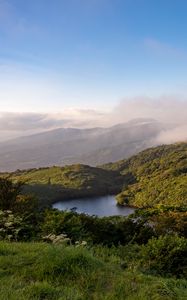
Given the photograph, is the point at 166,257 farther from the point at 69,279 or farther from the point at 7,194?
the point at 7,194

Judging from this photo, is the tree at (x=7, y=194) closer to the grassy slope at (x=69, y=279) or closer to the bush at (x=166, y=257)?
the bush at (x=166, y=257)

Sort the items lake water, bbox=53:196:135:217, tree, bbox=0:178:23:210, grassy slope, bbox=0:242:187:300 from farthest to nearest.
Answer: lake water, bbox=53:196:135:217
tree, bbox=0:178:23:210
grassy slope, bbox=0:242:187:300

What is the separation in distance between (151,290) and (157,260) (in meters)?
4.72

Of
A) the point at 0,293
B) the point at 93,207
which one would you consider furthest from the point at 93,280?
the point at 93,207

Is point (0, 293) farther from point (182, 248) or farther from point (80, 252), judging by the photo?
point (182, 248)

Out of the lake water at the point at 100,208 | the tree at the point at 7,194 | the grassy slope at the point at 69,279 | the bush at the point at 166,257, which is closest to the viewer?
the grassy slope at the point at 69,279

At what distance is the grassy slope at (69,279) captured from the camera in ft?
19.3

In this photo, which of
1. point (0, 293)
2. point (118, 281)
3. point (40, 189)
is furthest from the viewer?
point (40, 189)

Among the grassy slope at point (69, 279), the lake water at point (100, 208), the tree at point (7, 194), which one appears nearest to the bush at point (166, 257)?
the grassy slope at point (69, 279)

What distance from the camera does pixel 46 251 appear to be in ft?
24.8

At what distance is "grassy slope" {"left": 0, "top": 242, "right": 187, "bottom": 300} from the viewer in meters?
5.88

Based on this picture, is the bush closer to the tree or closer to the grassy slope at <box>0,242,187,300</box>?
the grassy slope at <box>0,242,187,300</box>

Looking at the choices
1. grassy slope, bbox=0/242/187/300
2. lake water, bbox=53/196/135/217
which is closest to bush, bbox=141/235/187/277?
grassy slope, bbox=0/242/187/300

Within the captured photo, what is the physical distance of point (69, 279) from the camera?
6684 mm
